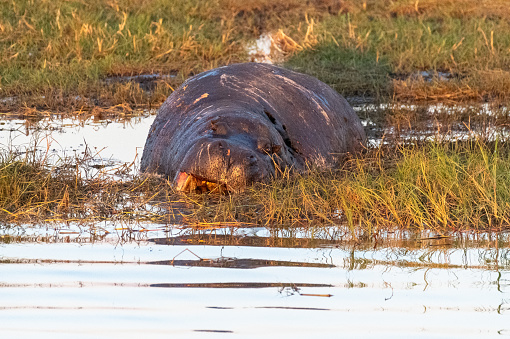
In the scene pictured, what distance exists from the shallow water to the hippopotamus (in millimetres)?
879

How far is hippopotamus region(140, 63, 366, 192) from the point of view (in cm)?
612

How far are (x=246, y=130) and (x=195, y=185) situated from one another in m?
0.58

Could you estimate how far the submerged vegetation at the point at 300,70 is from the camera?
564 centimetres

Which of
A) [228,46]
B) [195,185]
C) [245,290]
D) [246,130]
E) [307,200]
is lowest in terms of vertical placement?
[245,290]

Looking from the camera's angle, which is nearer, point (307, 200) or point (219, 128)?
point (307, 200)

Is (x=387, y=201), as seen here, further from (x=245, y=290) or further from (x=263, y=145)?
(x=245, y=290)

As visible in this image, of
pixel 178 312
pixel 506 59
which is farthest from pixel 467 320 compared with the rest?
pixel 506 59

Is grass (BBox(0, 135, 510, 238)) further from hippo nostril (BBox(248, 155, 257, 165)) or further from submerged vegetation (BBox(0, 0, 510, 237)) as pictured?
hippo nostril (BBox(248, 155, 257, 165))

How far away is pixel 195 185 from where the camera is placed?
6219 mm

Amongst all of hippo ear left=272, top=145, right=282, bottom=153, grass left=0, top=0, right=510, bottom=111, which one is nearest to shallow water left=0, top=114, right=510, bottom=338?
hippo ear left=272, top=145, right=282, bottom=153

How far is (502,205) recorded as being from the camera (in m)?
5.46

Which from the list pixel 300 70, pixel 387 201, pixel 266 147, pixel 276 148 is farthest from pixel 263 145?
pixel 300 70

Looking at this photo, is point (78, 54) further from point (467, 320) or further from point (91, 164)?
point (467, 320)

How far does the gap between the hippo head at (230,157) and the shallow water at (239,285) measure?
2.70 ft
